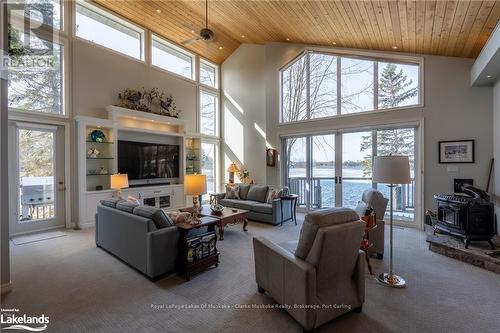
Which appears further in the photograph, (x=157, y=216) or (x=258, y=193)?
(x=258, y=193)

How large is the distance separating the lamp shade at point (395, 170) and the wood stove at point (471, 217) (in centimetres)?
190

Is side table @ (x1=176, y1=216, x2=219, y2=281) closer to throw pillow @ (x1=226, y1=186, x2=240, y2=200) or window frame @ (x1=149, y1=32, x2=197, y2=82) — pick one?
throw pillow @ (x1=226, y1=186, x2=240, y2=200)

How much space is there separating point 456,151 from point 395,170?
3.18 m

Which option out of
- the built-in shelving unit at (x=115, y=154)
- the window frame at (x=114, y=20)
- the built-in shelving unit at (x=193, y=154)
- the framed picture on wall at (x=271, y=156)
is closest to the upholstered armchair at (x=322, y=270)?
the built-in shelving unit at (x=115, y=154)

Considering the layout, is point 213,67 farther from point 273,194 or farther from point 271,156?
point 273,194

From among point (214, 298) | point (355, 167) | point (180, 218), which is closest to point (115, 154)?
point (180, 218)

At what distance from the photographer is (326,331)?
205cm

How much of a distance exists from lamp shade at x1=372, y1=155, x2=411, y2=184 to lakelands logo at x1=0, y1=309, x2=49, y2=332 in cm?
355

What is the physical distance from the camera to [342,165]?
6.19 metres

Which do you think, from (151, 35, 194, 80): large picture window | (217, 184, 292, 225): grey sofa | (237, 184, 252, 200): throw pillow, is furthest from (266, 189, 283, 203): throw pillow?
(151, 35, 194, 80): large picture window

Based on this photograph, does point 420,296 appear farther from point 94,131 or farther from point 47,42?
point 47,42

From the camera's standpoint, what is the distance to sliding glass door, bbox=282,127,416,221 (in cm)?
546

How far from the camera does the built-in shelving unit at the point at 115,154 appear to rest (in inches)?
206

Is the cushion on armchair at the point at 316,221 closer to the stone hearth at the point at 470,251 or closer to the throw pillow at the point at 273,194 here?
the stone hearth at the point at 470,251
